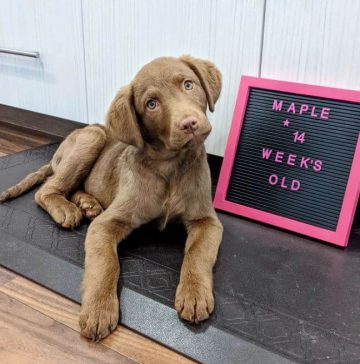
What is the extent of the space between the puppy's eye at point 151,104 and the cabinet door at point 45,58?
3.59 ft

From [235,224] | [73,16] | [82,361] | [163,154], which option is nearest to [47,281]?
[82,361]

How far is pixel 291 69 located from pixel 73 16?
1.19 metres

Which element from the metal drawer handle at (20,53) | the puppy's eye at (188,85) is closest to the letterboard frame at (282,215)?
the puppy's eye at (188,85)

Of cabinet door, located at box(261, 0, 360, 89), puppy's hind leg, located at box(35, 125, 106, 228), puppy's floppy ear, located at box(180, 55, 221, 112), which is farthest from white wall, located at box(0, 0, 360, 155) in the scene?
puppy's hind leg, located at box(35, 125, 106, 228)

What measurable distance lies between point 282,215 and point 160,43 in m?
0.93

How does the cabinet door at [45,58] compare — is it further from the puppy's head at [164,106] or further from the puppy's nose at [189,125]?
the puppy's nose at [189,125]

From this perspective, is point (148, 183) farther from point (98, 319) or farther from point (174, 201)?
point (98, 319)

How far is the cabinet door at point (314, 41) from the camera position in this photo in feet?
5.26

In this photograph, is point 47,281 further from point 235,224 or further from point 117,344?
point 235,224

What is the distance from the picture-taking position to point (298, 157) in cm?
175

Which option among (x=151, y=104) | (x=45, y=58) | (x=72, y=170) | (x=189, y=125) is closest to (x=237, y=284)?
(x=189, y=125)

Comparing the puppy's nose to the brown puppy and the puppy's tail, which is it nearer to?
the brown puppy

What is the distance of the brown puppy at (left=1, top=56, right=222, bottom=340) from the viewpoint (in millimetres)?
1293

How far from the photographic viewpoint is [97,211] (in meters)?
1.81
